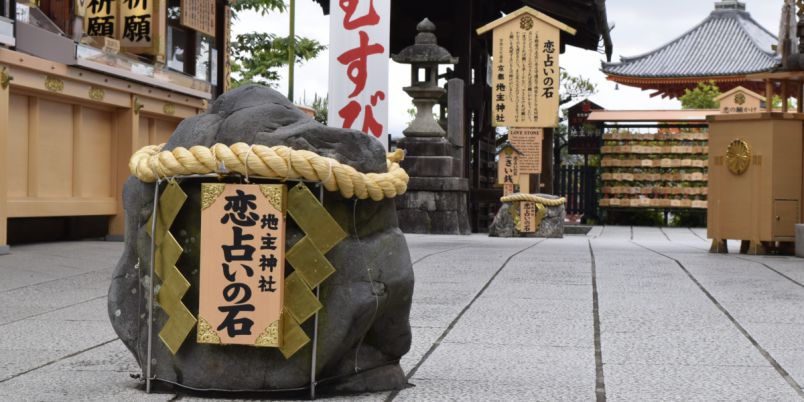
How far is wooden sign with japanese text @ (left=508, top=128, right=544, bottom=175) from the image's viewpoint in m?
17.5

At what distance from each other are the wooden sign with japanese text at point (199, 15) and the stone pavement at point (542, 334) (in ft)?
21.9

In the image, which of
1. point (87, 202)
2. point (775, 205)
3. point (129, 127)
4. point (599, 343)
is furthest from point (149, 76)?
point (599, 343)

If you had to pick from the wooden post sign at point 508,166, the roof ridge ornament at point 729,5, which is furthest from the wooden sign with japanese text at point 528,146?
the roof ridge ornament at point 729,5

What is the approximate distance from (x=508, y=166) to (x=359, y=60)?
1102cm

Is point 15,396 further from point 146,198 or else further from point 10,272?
point 10,272

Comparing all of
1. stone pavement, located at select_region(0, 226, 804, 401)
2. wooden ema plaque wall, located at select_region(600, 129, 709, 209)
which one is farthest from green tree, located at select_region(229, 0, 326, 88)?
stone pavement, located at select_region(0, 226, 804, 401)

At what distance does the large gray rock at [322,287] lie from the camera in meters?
3.61

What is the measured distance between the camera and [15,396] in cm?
359

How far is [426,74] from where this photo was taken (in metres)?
17.6

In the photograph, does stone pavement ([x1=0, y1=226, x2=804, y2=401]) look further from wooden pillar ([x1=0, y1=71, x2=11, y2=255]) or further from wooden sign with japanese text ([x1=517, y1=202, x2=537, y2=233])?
wooden sign with japanese text ([x1=517, y1=202, x2=537, y2=233])

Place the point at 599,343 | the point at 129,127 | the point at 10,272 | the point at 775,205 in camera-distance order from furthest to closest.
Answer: the point at 129,127 → the point at 775,205 → the point at 10,272 → the point at 599,343

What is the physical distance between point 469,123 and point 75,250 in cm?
1156

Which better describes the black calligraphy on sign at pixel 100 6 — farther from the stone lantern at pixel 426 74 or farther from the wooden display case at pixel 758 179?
the wooden display case at pixel 758 179

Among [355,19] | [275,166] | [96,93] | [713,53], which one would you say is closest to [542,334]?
[275,166]
